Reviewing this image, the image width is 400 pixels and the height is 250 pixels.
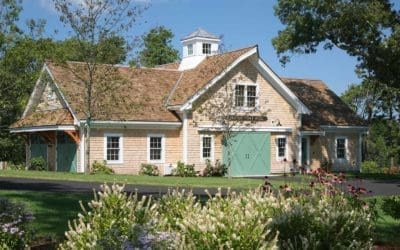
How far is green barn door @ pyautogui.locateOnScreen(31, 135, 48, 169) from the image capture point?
34.2 meters

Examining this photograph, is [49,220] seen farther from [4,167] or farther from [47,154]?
[4,167]

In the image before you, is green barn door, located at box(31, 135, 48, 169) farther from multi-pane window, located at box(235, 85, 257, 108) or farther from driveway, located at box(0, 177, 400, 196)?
multi-pane window, located at box(235, 85, 257, 108)

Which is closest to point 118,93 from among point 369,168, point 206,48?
point 206,48

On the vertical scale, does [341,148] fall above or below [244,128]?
below

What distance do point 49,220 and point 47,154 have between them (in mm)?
23055

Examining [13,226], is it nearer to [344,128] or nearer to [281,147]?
[281,147]

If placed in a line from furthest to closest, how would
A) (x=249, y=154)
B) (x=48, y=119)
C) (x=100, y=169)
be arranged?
(x=249, y=154)
(x=48, y=119)
(x=100, y=169)

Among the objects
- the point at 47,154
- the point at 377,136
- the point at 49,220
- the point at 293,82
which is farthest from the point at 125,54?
the point at 377,136

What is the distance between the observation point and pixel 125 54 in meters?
30.5

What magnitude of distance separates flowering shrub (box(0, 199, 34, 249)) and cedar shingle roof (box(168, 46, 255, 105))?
79.4 feet

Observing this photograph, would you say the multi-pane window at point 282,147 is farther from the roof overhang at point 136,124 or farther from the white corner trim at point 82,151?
the white corner trim at point 82,151

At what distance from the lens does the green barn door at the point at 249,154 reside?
33469 millimetres

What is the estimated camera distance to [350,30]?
30.8 m

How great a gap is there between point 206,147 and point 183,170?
2.30 meters
